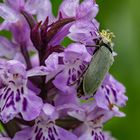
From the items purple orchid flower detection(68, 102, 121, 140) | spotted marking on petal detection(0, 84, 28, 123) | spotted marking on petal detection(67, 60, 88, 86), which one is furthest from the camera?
purple orchid flower detection(68, 102, 121, 140)

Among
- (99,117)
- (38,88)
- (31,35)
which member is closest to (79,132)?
(99,117)

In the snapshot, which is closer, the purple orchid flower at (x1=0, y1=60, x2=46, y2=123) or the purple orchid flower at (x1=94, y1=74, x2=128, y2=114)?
the purple orchid flower at (x1=0, y1=60, x2=46, y2=123)

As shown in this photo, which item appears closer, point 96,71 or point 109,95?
point 96,71

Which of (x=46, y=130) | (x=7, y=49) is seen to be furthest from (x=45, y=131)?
(x=7, y=49)

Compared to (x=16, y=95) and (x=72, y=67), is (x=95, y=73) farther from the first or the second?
(x=16, y=95)

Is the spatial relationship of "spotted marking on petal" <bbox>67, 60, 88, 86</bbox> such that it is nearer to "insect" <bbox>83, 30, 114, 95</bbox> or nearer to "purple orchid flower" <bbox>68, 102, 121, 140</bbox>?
"insect" <bbox>83, 30, 114, 95</bbox>

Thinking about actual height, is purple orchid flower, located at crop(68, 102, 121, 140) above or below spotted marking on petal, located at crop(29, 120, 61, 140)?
below

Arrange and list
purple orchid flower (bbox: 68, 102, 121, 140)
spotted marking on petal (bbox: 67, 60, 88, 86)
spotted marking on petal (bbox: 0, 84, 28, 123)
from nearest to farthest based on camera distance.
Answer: spotted marking on petal (bbox: 0, 84, 28, 123), spotted marking on petal (bbox: 67, 60, 88, 86), purple orchid flower (bbox: 68, 102, 121, 140)

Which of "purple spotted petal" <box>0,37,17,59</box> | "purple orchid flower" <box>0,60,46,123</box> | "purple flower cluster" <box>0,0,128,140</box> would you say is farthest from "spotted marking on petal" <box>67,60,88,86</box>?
"purple spotted petal" <box>0,37,17,59</box>

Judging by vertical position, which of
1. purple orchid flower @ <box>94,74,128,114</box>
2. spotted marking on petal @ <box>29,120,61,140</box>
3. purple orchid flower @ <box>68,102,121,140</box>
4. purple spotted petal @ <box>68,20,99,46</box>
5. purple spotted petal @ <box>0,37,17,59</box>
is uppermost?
purple spotted petal @ <box>68,20,99,46</box>
